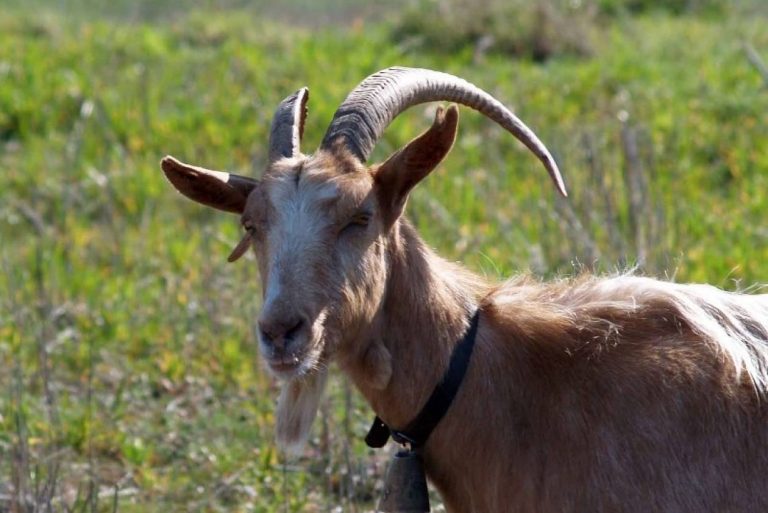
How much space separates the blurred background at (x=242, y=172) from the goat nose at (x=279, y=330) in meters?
1.30

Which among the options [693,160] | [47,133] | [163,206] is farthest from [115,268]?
[693,160]

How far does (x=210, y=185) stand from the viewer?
4762 mm

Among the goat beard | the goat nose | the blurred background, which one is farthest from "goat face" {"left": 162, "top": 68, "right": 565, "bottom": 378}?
the blurred background

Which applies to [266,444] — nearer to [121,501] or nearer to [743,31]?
[121,501]

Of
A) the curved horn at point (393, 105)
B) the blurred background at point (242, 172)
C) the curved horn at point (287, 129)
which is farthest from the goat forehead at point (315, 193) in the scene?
the blurred background at point (242, 172)

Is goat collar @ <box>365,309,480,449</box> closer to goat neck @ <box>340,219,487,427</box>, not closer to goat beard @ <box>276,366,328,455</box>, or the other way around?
goat neck @ <box>340,219,487,427</box>

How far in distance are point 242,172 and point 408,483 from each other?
6.10m

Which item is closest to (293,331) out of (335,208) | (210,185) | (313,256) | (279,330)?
(279,330)

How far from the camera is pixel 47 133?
11336 millimetres

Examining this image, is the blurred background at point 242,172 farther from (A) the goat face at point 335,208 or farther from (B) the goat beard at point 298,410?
(B) the goat beard at point 298,410

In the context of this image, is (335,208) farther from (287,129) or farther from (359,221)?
(287,129)

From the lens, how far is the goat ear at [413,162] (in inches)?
175

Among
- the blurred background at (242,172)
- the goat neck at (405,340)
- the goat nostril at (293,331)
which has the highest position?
the goat nostril at (293,331)

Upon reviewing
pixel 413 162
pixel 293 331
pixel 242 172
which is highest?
pixel 413 162
